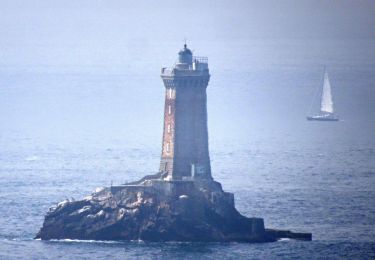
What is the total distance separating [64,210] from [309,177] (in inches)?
1612

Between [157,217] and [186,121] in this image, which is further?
[186,121]

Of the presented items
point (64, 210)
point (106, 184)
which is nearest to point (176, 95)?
point (64, 210)

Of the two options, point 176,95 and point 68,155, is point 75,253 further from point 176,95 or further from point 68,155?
point 68,155

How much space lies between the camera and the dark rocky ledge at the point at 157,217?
136125mm

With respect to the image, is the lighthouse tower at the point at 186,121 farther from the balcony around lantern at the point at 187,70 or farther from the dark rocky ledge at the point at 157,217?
the dark rocky ledge at the point at 157,217

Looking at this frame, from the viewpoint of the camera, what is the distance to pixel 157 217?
5359 inches

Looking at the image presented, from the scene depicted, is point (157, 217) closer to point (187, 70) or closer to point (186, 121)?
point (186, 121)

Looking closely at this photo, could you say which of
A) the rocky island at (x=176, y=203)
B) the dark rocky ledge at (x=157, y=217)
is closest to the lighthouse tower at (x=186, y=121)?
the rocky island at (x=176, y=203)

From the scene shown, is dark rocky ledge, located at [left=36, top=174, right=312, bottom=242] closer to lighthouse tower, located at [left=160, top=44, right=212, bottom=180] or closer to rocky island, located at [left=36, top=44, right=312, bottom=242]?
rocky island, located at [left=36, top=44, right=312, bottom=242]

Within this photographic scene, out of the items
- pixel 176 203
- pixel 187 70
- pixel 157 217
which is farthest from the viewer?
pixel 187 70

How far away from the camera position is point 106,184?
16650 cm

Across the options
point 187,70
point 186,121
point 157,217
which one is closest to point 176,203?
point 157,217

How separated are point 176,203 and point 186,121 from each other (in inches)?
249

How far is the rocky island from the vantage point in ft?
447
